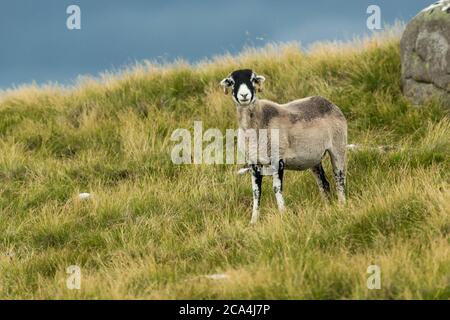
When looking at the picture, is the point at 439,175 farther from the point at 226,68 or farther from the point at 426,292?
the point at 226,68

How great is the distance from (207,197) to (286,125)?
248 centimetres

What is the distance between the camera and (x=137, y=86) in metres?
19.3

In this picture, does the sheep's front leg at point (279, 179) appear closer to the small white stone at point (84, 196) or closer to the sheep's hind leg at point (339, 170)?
the sheep's hind leg at point (339, 170)

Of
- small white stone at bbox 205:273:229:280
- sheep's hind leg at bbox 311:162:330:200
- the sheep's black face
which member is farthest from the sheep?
small white stone at bbox 205:273:229:280

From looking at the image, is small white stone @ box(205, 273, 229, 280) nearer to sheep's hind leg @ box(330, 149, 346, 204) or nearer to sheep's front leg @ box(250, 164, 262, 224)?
sheep's front leg @ box(250, 164, 262, 224)

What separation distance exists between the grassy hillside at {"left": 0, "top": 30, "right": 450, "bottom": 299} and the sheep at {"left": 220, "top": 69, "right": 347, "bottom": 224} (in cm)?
59

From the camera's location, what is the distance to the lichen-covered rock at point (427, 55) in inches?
634

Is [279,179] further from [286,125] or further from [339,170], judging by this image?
[339,170]

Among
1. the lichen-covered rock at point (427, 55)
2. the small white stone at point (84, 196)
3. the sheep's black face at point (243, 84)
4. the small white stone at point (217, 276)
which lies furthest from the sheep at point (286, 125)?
the lichen-covered rock at point (427, 55)

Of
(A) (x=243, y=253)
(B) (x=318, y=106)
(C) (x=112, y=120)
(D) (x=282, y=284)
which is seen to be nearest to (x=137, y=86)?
(C) (x=112, y=120)

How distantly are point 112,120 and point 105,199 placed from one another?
5.53m

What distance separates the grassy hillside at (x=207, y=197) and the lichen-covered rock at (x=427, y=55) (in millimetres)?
349

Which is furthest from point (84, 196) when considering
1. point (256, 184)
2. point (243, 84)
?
point (243, 84)

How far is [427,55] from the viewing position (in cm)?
1639
